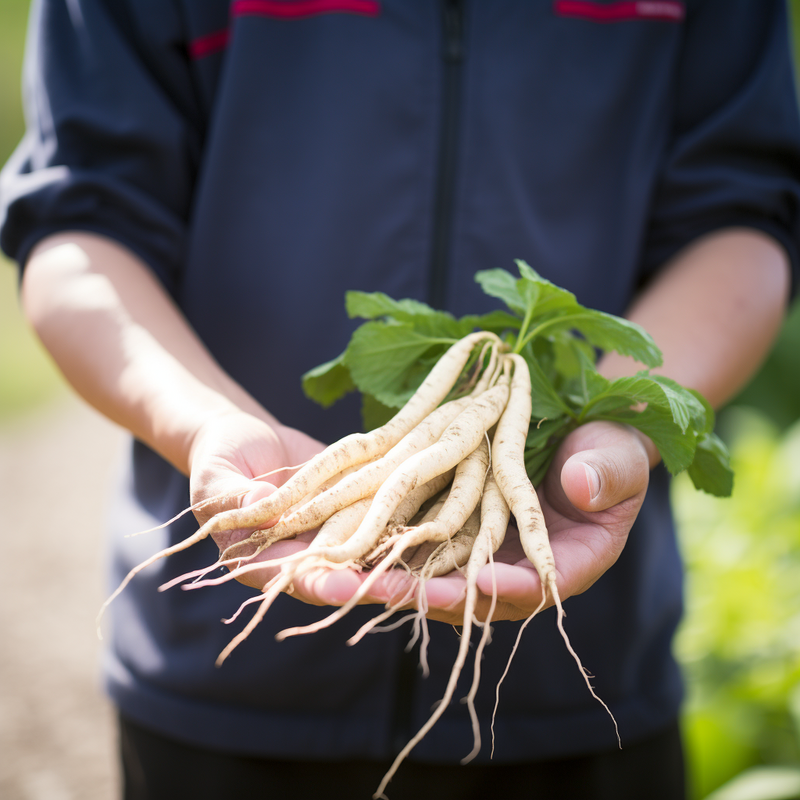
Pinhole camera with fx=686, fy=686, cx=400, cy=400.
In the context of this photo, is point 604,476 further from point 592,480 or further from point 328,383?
point 328,383

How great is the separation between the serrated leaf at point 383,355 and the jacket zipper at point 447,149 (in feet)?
1.02

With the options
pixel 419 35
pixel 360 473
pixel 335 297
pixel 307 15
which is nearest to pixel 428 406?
pixel 360 473

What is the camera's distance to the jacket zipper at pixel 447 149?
162 centimetres

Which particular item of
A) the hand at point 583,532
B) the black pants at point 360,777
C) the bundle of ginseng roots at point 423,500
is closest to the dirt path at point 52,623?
the black pants at point 360,777

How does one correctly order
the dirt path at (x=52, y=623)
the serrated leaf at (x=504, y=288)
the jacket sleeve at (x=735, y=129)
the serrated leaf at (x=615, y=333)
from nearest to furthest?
1. the serrated leaf at (x=615, y=333)
2. the serrated leaf at (x=504, y=288)
3. the jacket sleeve at (x=735, y=129)
4. the dirt path at (x=52, y=623)

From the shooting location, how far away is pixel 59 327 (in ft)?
4.70

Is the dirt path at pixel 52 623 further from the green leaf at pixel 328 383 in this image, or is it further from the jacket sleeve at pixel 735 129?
the jacket sleeve at pixel 735 129

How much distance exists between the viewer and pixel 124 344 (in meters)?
1.36

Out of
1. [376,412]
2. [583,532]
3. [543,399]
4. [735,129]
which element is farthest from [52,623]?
[735,129]

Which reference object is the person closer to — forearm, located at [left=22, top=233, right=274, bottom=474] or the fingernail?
forearm, located at [left=22, top=233, right=274, bottom=474]

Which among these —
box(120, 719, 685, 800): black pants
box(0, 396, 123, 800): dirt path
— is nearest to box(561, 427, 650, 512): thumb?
box(120, 719, 685, 800): black pants

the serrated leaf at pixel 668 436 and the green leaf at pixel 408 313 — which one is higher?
the green leaf at pixel 408 313

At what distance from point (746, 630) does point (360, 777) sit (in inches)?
84.7

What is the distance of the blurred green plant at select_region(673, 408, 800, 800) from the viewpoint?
8.85 feet
